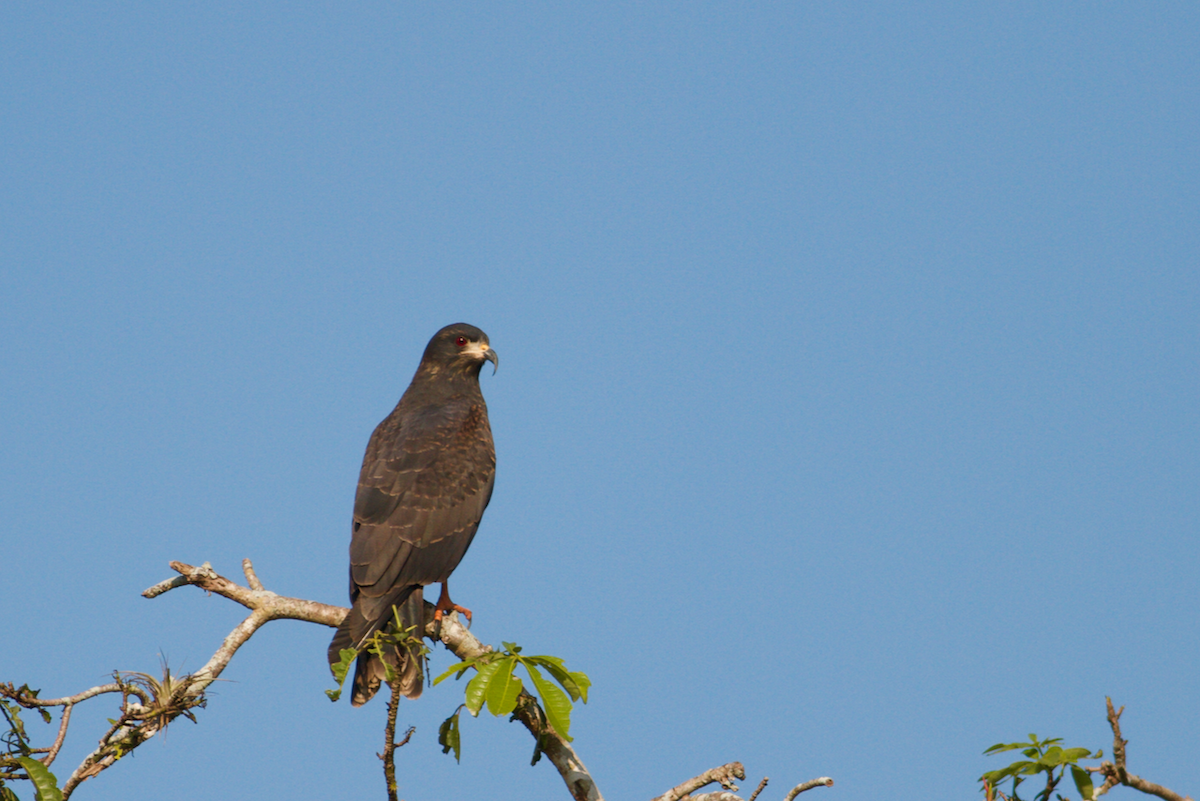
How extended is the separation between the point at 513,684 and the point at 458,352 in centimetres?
470

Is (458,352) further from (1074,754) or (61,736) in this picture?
(1074,754)

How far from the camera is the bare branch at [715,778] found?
4.75 m

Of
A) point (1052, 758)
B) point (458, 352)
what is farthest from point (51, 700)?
point (458, 352)

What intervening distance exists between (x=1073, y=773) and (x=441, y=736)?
2709 mm

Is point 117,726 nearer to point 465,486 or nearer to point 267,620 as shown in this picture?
point 267,620

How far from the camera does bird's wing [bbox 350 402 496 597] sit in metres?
6.89

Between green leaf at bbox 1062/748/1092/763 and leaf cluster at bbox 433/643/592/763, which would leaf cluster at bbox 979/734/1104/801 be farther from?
leaf cluster at bbox 433/643/592/763

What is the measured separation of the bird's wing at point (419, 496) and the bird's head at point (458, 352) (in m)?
0.53

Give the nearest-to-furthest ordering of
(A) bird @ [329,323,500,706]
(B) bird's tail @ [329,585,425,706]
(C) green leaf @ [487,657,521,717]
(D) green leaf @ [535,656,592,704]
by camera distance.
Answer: (C) green leaf @ [487,657,521,717] < (D) green leaf @ [535,656,592,704] < (B) bird's tail @ [329,585,425,706] < (A) bird @ [329,323,500,706]

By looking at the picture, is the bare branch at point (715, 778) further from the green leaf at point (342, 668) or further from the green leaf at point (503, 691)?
the green leaf at point (342, 668)

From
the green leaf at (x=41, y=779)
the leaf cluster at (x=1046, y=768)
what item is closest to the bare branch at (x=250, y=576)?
the green leaf at (x=41, y=779)

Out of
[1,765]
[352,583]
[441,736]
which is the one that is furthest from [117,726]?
[352,583]

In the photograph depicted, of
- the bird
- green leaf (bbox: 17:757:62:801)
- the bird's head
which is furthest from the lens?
the bird's head

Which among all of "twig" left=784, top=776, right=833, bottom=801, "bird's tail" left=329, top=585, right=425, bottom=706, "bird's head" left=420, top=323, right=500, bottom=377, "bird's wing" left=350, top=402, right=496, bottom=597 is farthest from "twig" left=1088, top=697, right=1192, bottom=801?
"bird's head" left=420, top=323, right=500, bottom=377
